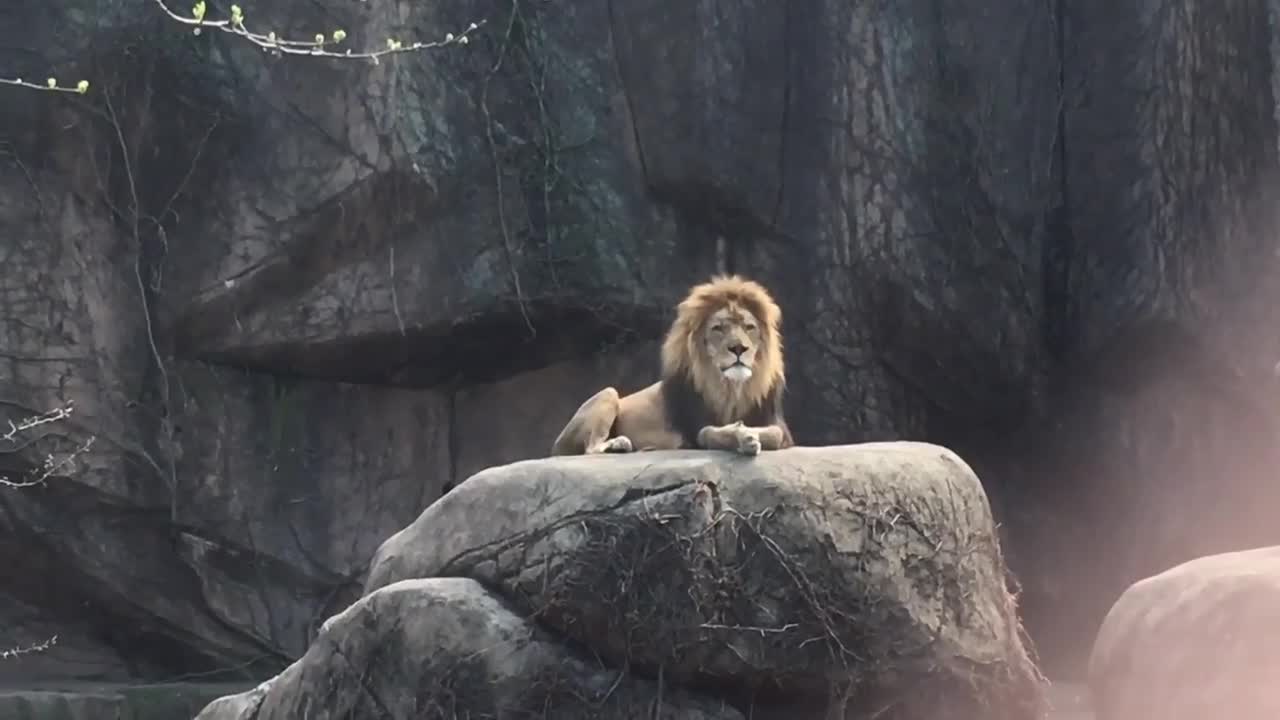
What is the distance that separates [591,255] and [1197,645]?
4836mm

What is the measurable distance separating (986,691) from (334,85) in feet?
18.0

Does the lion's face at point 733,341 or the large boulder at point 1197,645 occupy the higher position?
the lion's face at point 733,341

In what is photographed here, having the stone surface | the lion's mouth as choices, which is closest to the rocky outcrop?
the lion's mouth

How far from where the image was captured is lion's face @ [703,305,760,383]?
621 centimetres

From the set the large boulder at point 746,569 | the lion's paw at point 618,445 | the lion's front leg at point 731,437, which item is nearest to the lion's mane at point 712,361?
the lion's front leg at point 731,437

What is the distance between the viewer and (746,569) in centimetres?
531

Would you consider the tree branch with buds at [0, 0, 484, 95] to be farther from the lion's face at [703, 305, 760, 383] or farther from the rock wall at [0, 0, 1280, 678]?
the lion's face at [703, 305, 760, 383]

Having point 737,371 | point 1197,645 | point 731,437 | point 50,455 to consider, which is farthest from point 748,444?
point 50,455

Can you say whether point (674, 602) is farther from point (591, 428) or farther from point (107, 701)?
point (107, 701)

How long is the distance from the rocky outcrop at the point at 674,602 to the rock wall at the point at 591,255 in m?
3.71

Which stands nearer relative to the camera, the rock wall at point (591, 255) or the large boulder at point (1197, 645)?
the large boulder at point (1197, 645)

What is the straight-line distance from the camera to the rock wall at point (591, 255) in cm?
906

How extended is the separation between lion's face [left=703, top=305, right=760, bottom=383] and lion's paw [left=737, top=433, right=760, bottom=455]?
0.61 meters

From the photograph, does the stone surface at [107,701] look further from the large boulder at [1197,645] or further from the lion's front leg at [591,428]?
the large boulder at [1197,645]
